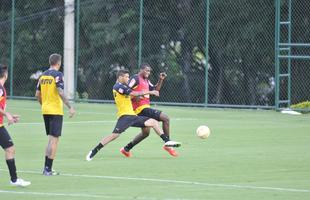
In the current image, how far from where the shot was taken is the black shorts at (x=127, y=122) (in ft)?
61.8

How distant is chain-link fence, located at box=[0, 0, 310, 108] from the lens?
3447 cm

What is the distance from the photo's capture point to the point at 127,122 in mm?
19016

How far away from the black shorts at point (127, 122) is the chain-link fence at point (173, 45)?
15.2 metres

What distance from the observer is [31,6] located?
4003cm

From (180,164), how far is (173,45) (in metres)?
18.9

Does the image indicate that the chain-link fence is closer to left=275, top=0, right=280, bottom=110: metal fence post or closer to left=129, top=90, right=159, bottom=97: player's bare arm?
left=275, top=0, right=280, bottom=110: metal fence post

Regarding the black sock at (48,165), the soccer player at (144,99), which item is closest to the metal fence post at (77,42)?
the soccer player at (144,99)

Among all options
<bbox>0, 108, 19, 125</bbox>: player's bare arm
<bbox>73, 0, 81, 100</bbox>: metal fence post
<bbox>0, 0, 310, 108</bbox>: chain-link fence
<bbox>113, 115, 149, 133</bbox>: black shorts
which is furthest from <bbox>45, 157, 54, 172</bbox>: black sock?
<bbox>73, 0, 81, 100</bbox>: metal fence post

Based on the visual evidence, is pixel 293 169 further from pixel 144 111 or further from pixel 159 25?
pixel 159 25

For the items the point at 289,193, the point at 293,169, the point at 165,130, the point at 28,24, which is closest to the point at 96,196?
the point at 289,193

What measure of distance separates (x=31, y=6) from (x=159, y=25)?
598 cm

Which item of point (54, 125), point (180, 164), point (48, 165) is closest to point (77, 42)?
point (180, 164)

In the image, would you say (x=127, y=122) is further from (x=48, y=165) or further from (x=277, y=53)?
(x=277, y=53)

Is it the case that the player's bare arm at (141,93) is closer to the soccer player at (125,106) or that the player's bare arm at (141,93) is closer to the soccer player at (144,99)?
the soccer player at (125,106)
